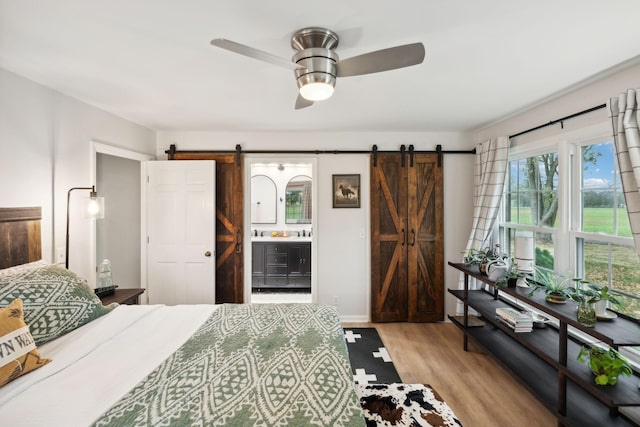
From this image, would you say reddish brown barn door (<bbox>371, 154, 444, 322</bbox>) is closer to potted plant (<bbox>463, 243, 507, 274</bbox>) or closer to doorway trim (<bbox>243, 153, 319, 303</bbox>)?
potted plant (<bbox>463, 243, 507, 274</bbox>)

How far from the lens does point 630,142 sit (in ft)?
5.59

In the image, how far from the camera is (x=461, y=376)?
8.31ft

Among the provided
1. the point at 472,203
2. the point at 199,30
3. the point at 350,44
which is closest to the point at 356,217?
the point at 472,203

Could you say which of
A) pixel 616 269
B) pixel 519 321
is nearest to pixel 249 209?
pixel 519 321

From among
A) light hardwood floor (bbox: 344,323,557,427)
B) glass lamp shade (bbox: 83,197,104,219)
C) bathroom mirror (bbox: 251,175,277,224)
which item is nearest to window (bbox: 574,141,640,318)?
light hardwood floor (bbox: 344,323,557,427)

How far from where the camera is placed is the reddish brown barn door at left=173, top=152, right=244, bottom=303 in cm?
362

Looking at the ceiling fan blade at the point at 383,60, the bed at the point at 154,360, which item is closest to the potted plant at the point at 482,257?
the bed at the point at 154,360

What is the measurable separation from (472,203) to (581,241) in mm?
1445

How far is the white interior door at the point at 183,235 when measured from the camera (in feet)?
11.3

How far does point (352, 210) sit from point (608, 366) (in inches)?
103

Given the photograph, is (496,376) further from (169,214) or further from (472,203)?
(169,214)

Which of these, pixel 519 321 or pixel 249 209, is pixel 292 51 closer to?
pixel 249 209

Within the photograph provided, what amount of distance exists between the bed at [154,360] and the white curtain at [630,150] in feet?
6.54

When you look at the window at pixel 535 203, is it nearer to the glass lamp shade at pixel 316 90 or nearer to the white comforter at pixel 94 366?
Answer: the glass lamp shade at pixel 316 90
